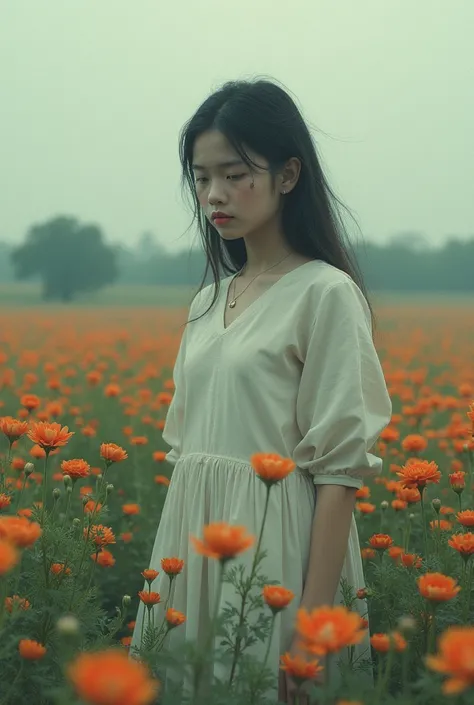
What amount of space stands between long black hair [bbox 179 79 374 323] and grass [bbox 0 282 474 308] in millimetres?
13933

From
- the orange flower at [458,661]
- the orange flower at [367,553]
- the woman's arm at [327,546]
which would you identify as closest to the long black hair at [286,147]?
the woman's arm at [327,546]

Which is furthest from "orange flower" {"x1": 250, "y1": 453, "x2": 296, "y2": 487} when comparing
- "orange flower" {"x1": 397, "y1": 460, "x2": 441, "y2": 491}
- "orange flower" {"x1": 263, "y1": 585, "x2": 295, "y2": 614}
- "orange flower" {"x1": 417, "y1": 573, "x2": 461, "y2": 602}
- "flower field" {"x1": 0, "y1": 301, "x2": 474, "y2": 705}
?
"orange flower" {"x1": 397, "y1": 460, "x2": 441, "y2": 491}

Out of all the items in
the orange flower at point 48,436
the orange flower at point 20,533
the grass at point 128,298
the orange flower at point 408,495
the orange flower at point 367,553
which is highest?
the orange flower at point 20,533

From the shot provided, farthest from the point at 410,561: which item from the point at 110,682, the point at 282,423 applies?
the point at 110,682

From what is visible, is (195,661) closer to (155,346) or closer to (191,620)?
(191,620)

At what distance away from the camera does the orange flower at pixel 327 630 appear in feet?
3.22

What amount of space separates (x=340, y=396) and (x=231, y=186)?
433mm

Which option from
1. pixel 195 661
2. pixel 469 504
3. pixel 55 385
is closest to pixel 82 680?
pixel 195 661

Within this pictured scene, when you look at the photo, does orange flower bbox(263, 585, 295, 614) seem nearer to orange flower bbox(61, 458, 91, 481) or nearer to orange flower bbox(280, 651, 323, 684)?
orange flower bbox(280, 651, 323, 684)

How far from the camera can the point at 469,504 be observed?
2.79 m

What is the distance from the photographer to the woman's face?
71.9 inches

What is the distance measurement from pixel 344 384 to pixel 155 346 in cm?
585

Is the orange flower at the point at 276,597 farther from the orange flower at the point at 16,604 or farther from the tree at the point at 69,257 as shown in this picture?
the tree at the point at 69,257

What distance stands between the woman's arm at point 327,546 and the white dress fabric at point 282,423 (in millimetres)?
17
